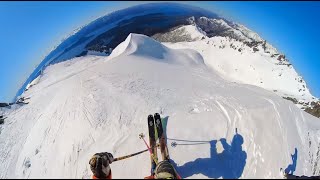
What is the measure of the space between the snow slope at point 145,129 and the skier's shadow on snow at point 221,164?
0.03m

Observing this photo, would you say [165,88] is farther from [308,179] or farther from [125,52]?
[308,179]

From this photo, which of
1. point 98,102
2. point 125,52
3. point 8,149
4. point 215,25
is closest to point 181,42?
point 215,25

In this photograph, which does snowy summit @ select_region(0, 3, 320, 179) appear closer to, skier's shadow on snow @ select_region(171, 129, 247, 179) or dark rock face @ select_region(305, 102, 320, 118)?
skier's shadow on snow @ select_region(171, 129, 247, 179)

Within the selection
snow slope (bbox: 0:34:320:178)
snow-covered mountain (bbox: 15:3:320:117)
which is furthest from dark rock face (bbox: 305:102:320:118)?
snow slope (bbox: 0:34:320:178)

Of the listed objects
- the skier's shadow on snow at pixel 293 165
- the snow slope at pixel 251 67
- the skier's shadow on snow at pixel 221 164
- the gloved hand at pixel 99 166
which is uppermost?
the snow slope at pixel 251 67

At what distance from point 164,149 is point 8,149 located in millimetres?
7107

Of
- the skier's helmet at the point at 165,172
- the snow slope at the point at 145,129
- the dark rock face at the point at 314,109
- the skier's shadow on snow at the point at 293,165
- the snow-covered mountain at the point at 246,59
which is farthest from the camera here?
the snow-covered mountain at the point at 246,59

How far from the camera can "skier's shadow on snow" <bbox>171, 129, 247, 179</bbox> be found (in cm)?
1075

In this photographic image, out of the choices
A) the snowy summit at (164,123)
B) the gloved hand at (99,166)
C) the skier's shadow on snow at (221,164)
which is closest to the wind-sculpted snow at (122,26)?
the snowy summit at (164,123)

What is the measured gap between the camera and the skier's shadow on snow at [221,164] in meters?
10.8

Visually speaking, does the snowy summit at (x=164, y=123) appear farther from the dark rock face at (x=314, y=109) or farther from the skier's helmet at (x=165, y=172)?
the skier's helmet at (x=165, y=172)

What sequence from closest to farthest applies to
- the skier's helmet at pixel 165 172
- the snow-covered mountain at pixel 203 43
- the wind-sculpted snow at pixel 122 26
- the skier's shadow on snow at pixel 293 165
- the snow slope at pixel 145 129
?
the skier's helmet at pixel 165 172 → the skier's shadow on snow at pixel 293 165 → the snow slope at pixel 145 129 → the snow-covered mountain at pixel 203 43 → the wind-sculpted snow at pixel 122 26

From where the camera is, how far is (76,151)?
488 inches

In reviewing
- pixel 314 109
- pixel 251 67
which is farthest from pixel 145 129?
pixel 251 67
